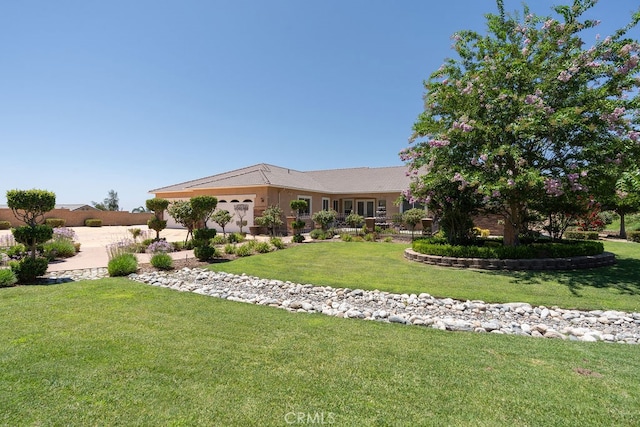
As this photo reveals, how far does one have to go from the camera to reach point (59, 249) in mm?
11188

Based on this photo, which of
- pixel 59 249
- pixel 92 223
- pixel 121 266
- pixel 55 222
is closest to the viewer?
pixel 121 266

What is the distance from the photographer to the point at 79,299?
18.7 feet

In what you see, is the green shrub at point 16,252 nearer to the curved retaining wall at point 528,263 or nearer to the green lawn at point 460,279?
the green lawn at point 460,279

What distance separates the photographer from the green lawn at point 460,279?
6.48 metres

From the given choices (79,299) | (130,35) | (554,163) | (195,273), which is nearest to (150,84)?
(130,35)

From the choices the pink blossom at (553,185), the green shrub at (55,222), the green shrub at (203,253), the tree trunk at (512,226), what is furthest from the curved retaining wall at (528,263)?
the green shrub at (55,222)

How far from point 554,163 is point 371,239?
8930 millimetres

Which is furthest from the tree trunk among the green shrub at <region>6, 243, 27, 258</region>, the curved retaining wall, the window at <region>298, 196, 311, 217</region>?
the green shrub at <region>6, 243, 27, 258</region>

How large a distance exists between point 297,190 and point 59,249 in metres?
14.8

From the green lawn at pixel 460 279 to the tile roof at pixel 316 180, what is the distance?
11.8m

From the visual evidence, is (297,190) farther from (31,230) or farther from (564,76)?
(564,76)

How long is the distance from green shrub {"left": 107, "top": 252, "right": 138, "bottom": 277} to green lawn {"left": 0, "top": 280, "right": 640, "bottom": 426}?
3.26m

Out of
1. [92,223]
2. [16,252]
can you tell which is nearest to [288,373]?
[16,252]

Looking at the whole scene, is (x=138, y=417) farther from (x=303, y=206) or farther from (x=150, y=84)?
(x=303, y=206)
